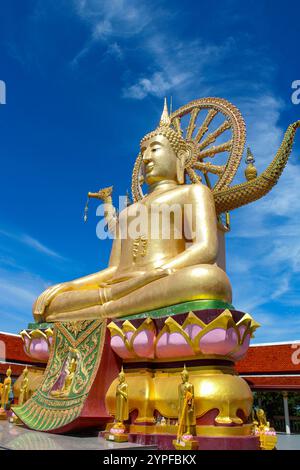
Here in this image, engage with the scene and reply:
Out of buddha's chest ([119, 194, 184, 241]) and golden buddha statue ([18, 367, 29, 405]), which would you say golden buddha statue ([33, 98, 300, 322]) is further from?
golden buddha statue ([18, 367, 29, 405])

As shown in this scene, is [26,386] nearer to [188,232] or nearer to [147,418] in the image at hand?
[147,418]

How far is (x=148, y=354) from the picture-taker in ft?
19.5

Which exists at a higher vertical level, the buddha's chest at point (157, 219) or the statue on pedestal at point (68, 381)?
the buddha's chest at point (157, 219)

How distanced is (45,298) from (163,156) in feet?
11.6

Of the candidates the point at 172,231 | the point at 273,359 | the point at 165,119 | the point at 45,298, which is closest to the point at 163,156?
the point at 165,119

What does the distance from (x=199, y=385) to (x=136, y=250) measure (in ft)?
9.67

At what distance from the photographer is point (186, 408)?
4957 millimetres

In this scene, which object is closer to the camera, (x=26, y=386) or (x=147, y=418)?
(x=147, y=418)

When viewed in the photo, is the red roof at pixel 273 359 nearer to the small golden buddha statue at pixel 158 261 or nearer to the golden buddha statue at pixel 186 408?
the small golden buddha statue at pixel 158 261

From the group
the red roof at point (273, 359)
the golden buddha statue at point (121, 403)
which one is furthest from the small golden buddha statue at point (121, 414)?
the red roof at point (273, 359)

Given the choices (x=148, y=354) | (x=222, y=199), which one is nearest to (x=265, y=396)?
(x=222, y=199)

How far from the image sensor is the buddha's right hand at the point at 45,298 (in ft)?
25.1

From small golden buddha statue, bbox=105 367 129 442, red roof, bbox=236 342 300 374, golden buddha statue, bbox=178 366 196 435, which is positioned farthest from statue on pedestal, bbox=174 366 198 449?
red roof, bbox=236 342 300 374

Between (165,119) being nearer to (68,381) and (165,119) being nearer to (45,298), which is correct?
(45,298)
